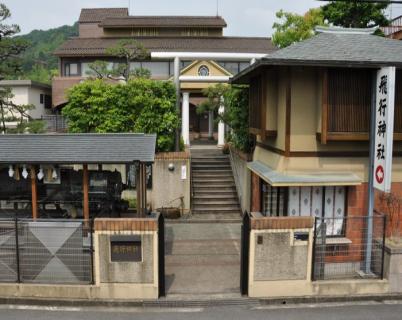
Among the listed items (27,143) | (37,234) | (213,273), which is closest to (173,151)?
(27,143)

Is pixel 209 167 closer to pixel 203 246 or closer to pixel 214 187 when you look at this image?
pixel 214 187

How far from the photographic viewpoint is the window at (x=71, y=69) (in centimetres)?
3325

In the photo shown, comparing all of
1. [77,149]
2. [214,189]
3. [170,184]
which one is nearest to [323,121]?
[77,149]

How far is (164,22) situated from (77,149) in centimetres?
2738

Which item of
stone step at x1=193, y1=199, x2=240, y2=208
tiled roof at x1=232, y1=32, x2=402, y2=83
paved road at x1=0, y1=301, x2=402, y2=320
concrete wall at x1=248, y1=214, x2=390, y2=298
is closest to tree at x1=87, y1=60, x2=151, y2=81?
stone step at x1=193, y1=199, x2=240, y2=208

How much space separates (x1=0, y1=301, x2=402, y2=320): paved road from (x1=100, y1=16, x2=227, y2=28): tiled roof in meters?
31.3

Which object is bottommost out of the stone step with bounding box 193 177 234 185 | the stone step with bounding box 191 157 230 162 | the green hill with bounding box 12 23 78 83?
the stone step with bounding box 193 177 234 185

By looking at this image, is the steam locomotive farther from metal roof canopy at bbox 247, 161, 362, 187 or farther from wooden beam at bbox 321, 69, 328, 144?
wooden beam at bbox 321, 69, 328, 144

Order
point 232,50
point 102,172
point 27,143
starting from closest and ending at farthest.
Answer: point 27,143 < point 102,172 < point 232,50

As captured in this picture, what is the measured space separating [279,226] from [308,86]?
4.05 meters

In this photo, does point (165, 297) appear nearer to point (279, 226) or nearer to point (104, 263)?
point (104, 263)

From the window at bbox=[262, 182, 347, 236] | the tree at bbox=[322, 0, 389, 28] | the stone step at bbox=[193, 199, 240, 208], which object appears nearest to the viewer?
the window at bbox=[262, 182, 347, 236]

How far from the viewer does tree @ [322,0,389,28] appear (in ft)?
78.1

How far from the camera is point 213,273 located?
11.1 meters
